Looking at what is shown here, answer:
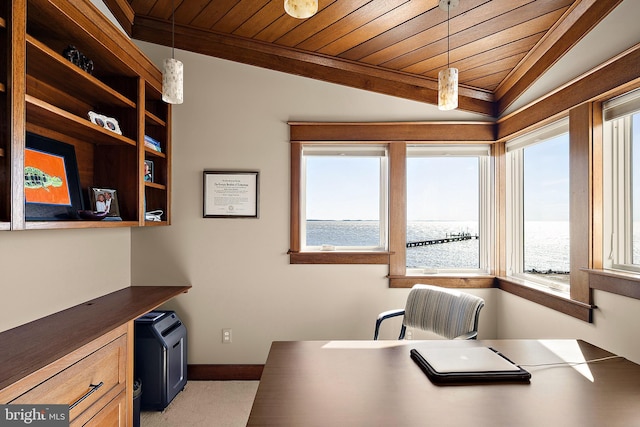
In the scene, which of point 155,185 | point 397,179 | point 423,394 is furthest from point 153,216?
point 423,394

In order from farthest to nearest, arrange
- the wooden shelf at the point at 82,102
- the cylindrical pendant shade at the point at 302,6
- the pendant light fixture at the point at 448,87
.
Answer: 1. the pendant light fixture at the point at 448,87
2. the wooden shelf at the point at 82,102
3. the cylindrical pendant shade at the point at 302,6

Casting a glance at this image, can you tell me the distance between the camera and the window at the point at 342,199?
3221 mm

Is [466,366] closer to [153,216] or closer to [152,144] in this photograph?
[153,216]

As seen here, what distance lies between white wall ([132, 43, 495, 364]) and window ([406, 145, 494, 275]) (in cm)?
45

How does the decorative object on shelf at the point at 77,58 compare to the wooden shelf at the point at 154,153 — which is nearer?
the decorative object on shelf at the point at 77,58

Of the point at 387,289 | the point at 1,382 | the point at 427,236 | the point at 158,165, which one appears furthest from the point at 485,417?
the point at 158,165

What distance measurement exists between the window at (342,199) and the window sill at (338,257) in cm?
11

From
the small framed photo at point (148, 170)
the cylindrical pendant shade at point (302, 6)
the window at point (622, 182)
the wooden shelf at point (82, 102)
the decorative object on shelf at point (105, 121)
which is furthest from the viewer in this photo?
the small framed photo at point (148, 170)

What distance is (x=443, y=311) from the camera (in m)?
2.55

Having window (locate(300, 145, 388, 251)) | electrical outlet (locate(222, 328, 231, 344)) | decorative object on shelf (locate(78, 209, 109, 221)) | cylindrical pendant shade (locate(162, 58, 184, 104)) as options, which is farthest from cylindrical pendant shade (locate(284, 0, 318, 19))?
electrical outlet (locate(222, 328, 231, 344))

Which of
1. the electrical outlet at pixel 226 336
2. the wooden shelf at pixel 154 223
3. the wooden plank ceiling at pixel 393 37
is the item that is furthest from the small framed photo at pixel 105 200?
the wooden plank ceiling at pixel 393 37

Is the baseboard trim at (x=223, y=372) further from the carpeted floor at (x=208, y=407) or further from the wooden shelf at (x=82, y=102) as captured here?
the wooden shelf at (x=82, y=102)

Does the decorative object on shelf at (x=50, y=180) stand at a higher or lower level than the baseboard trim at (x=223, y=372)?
higher

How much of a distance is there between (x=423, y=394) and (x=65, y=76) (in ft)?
7.11
